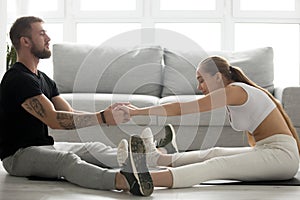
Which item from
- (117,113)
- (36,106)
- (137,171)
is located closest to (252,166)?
(137,171)

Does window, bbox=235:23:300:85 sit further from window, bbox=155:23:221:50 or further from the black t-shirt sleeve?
the black t-shirt sleeve

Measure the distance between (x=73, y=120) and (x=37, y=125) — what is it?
20 centimetres

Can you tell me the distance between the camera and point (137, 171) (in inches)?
94.9

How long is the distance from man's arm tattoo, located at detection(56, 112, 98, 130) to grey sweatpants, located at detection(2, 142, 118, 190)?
0.15 m

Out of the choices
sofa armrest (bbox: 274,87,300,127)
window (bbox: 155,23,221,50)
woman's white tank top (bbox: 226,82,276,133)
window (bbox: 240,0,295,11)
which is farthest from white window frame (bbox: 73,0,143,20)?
woman's white tank top (bbox: 226,82,276,133)

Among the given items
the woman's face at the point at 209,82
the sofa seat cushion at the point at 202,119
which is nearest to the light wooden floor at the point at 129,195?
the woman's face at the point at 209,82

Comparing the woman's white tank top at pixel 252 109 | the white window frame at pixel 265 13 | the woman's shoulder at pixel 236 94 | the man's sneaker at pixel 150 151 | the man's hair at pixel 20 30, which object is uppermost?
the white window frame at pixel 265 13

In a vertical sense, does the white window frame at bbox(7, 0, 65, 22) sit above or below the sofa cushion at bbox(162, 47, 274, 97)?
above

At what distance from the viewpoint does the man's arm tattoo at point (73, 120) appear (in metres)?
2.87

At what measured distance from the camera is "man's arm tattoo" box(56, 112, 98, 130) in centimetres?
287

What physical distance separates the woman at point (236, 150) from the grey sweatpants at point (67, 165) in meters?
0.23

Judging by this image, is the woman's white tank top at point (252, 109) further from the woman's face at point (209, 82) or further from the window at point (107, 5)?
the window at point (107, 5)

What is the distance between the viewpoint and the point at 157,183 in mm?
2559

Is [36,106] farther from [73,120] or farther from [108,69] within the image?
[108,69]
